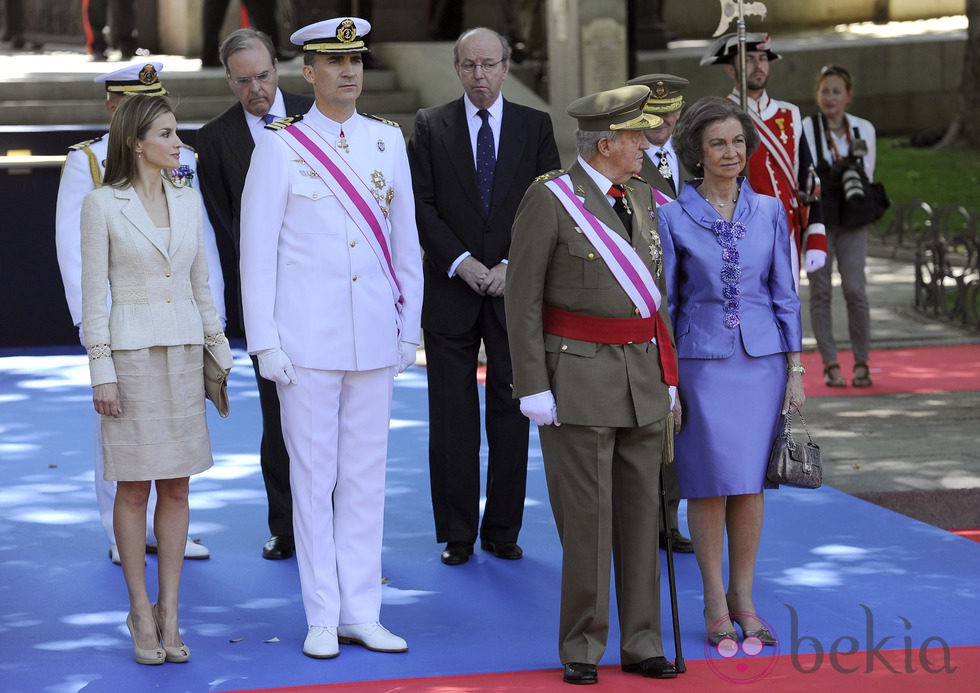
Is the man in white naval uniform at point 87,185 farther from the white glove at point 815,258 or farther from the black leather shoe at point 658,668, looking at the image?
the white glove at point 815,258

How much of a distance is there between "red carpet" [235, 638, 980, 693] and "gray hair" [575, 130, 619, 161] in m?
1.68

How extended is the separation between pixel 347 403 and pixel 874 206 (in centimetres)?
539

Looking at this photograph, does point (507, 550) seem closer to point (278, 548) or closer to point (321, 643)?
point (278, 548)

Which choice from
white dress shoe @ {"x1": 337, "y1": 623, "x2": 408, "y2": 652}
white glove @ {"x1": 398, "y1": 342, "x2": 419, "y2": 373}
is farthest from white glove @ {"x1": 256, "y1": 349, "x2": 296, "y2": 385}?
white dress shoe @ {"x1": 337, "y1": 623, "x2": 408, "y2": 652}

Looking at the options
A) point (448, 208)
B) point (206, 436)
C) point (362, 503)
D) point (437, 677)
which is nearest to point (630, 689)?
point (437, 677)

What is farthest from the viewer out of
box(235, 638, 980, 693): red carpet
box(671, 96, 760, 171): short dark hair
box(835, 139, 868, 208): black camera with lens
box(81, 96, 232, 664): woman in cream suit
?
box(835, 139, 868, 208): black camera with lens

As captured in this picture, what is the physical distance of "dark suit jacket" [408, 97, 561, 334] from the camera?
265 inches

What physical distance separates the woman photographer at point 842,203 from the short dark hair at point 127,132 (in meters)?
5.41

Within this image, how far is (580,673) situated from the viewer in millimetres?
5148

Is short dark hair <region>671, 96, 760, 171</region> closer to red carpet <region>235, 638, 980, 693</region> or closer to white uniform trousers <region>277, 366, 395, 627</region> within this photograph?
white uniform trousers <region>277, 366, 395, 627</region>

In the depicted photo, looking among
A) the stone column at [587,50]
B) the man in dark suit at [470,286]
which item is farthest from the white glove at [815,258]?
the stone column at [587,50]

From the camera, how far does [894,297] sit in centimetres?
1422

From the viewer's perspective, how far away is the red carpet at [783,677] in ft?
16.8

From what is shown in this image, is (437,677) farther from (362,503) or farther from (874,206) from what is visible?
(874,206)
